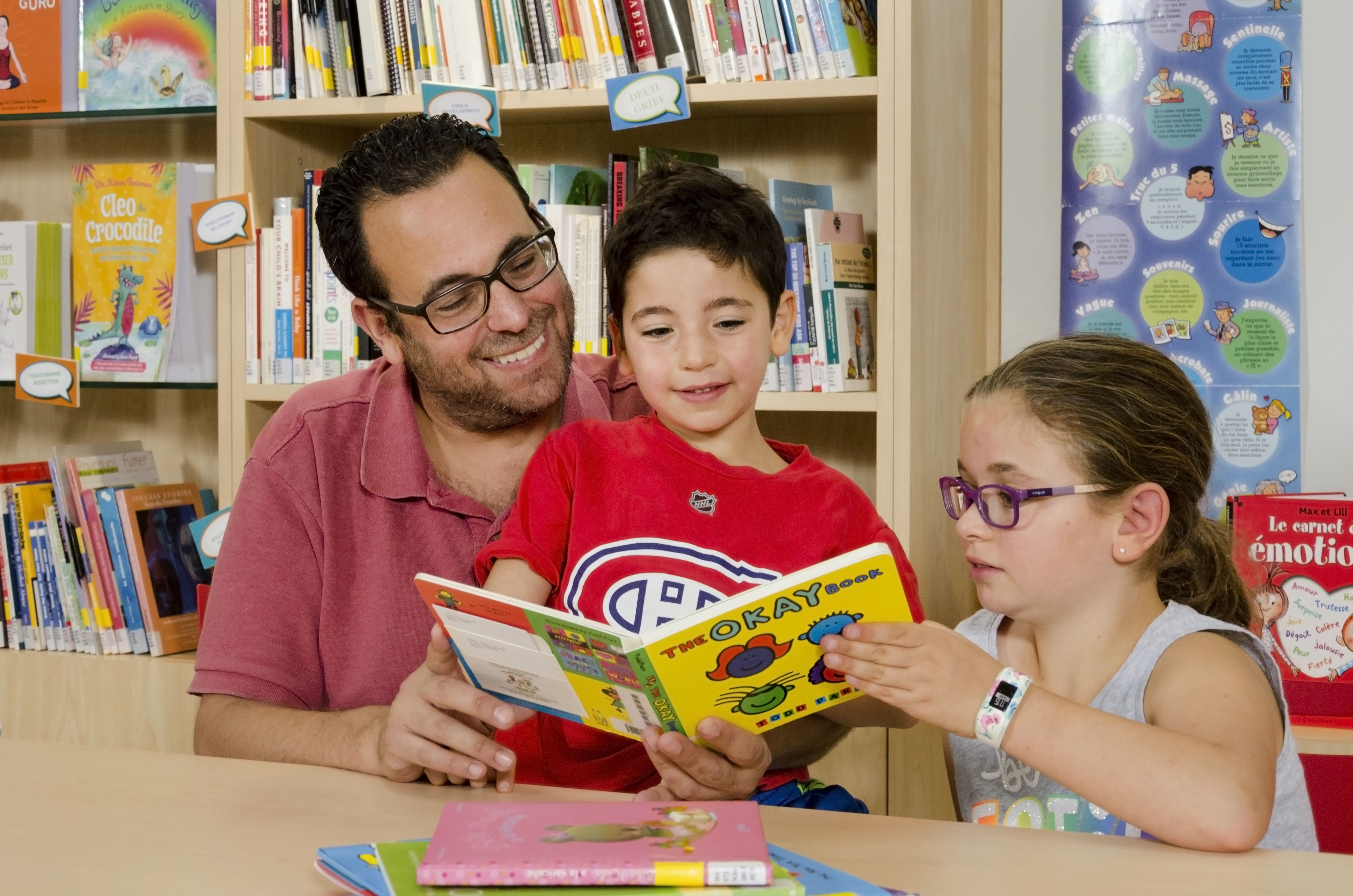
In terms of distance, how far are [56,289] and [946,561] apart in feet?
5.64

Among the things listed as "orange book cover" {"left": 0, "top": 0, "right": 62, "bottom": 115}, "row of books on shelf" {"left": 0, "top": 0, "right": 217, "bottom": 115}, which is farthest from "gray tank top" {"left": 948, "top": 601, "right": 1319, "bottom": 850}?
"orange book cover" {"left": 0, "top": 0, "right": 62, "bottom": 115}

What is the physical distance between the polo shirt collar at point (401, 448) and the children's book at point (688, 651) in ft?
1.60

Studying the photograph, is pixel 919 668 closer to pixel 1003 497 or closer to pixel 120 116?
pixel 1003 497

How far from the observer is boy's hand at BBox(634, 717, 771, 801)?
1.01 metres

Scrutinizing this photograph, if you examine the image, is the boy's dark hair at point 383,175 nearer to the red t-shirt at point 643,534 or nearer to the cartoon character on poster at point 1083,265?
the red t-shirt at point 643,534

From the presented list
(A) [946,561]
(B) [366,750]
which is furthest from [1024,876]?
(A) [946,561]

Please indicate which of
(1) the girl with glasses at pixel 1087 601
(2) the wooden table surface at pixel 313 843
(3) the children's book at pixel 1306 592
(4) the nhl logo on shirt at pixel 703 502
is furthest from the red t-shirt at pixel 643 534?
(3) the children's book at pixel 1306 592

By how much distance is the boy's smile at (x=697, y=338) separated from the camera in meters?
1.30

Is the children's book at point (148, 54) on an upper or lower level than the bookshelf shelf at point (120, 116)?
upper

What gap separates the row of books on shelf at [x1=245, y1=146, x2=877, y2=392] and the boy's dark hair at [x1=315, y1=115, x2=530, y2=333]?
26 cm

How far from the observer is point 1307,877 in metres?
0.84

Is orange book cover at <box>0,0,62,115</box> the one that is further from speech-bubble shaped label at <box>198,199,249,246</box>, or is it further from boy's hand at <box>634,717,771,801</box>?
boy's hand at <box>634,717,771,801</box>

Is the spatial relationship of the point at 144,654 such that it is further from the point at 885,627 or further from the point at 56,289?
the point at 885,627

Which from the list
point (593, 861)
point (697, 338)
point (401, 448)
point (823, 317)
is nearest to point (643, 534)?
point (697, 338)
